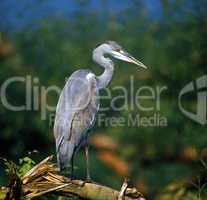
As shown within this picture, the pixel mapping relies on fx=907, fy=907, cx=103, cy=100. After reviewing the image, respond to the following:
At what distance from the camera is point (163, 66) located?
1049 centimetres

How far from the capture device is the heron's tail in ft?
14.9

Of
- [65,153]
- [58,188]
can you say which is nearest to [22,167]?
[58,188]

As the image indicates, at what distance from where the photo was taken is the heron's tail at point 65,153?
455 centimetres

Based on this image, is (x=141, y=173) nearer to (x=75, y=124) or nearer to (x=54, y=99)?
(x=54, y=99)

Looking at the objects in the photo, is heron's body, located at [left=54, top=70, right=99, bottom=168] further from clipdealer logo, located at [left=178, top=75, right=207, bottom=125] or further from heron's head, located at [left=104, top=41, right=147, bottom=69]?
clipdealer logo, located at [left=178, top=75, right=207, bottom=125]

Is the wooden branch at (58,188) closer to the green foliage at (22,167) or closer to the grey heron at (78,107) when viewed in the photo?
the green foliage at (22,167)

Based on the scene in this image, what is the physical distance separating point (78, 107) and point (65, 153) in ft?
1.17

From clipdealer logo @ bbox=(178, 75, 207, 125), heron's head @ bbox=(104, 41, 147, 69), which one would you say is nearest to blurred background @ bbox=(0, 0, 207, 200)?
clipdealer logo @ bbox=(178, 75, 207, 125)

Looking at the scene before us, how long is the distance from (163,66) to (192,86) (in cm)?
77

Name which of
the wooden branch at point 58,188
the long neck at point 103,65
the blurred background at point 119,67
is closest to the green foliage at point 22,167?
the wooden branch at point 58,188

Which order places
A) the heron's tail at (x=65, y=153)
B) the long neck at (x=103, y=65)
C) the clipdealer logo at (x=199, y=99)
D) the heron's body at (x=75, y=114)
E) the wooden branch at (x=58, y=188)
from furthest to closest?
the clipdealer logo at (x=199, y=99), the long neck at (x=103, y=65), the heron's body at (x=75, y=114), the heron's tail at (x=65, y=153), the wooden branch at (x=58, y=188)

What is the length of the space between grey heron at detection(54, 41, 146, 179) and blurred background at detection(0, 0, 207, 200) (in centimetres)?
417

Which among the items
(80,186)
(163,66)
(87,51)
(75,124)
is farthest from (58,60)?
(80,186)

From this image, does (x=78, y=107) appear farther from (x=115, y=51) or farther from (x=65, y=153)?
(x=115, y=51)
